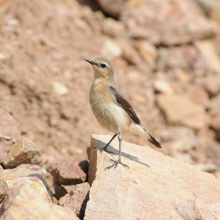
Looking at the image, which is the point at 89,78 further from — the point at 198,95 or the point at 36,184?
the point at 36,184

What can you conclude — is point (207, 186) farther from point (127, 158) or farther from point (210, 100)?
point (210, 100)

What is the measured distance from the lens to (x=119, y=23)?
47.2ft

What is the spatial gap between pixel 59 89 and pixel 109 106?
399 cm

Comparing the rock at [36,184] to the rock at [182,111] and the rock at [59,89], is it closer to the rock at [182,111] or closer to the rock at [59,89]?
the rock at [59,89]

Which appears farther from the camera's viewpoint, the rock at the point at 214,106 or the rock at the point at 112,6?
the rock at the point at 112,6

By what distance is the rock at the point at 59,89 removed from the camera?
10047 millimetres

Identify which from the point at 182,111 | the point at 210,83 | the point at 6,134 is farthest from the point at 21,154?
the point at 210,83

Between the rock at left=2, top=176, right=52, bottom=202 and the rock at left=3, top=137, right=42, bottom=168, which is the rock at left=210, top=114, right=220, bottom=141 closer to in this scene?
the rock at left=3, top=137, right=42, bottom=168

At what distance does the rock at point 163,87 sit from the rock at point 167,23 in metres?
2.11

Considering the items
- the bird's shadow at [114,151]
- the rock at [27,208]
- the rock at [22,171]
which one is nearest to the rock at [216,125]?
the bird's shadow at [114,151]

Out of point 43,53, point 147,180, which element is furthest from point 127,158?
point 43,53

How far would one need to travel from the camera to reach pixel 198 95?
1338cm

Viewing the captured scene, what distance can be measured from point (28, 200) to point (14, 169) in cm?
197

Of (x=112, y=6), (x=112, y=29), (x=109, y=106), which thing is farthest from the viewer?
(x=112, y=6)
